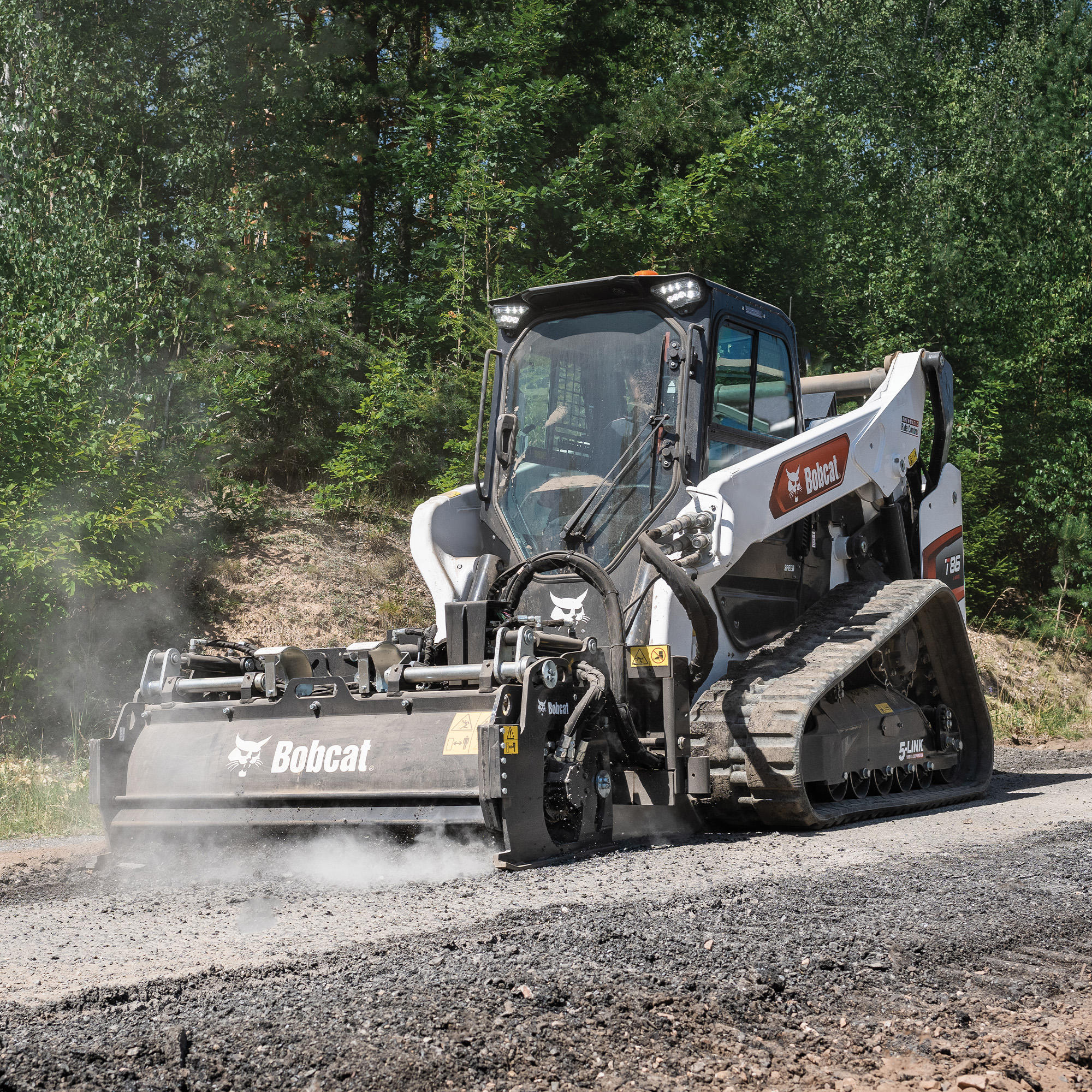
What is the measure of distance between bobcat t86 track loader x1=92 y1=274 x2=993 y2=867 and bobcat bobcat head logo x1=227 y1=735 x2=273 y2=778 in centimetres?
2

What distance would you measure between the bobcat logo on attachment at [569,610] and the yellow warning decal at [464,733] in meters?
1.25

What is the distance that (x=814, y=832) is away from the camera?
6.60 m

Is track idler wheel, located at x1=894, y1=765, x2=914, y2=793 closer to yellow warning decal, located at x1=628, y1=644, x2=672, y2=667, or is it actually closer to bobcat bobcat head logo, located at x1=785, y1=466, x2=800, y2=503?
bobcat bobcat head logo, located at x1=785, y1=466, x2=800, y2=503

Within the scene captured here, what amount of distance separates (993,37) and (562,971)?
3832cm

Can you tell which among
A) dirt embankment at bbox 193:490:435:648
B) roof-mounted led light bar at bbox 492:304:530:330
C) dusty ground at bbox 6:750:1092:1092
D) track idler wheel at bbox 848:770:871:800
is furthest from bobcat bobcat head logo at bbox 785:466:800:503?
dirt embankment at bbox 193:490:435:648

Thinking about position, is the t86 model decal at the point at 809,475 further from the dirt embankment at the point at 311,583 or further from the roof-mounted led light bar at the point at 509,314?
the dirt embankment at the point at 311,583

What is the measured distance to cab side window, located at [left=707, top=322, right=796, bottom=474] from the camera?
23.8 feet

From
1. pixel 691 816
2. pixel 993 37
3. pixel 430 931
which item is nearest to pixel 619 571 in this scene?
pixel 691 816

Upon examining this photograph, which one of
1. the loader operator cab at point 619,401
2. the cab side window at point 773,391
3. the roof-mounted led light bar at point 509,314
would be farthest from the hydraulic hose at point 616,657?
the roof-mounted led light bar at point 509,314

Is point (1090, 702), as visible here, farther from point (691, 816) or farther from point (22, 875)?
point (22, 875)

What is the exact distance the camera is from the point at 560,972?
11.8 ft

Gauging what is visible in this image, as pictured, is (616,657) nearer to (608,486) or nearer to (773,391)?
(608,486)

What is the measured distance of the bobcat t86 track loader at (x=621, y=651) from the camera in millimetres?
5859

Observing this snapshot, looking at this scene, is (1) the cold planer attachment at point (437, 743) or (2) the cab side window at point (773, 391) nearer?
(1) the cold planer attachment at point (437, 743)
